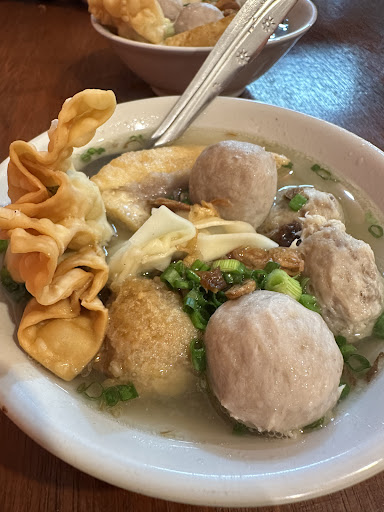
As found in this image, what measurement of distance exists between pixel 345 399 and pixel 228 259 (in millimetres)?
495

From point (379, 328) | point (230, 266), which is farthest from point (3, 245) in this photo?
point (379, 328)

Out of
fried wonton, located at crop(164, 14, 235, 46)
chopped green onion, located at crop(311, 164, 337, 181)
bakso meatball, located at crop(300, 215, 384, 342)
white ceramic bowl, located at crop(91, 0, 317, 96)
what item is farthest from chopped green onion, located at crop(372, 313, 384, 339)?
fried wonton, located at crop(164, 14, 235, 46)

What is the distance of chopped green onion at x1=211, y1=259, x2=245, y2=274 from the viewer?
1191 millimetres

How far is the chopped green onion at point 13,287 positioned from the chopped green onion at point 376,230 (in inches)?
44.1

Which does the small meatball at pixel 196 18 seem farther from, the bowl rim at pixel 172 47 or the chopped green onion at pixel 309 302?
the chopped green onion at pixel 309 302

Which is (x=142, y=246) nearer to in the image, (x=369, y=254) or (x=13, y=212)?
(x=13, y=212)

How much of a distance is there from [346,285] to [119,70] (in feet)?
6.52

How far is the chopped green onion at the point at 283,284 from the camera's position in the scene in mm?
1120

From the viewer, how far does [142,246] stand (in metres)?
1.27

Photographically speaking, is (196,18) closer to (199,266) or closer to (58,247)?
(199,266)

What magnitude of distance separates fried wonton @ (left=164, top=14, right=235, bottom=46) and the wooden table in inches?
16.8

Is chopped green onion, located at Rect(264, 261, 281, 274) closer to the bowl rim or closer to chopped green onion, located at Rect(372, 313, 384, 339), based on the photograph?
chopped green onion, located at Rect(372, 313, 384, 339)

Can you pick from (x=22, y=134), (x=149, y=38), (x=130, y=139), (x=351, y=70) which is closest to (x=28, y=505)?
(x=130, y=139)

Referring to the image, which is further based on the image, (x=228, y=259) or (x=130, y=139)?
(x=130, y=139)
